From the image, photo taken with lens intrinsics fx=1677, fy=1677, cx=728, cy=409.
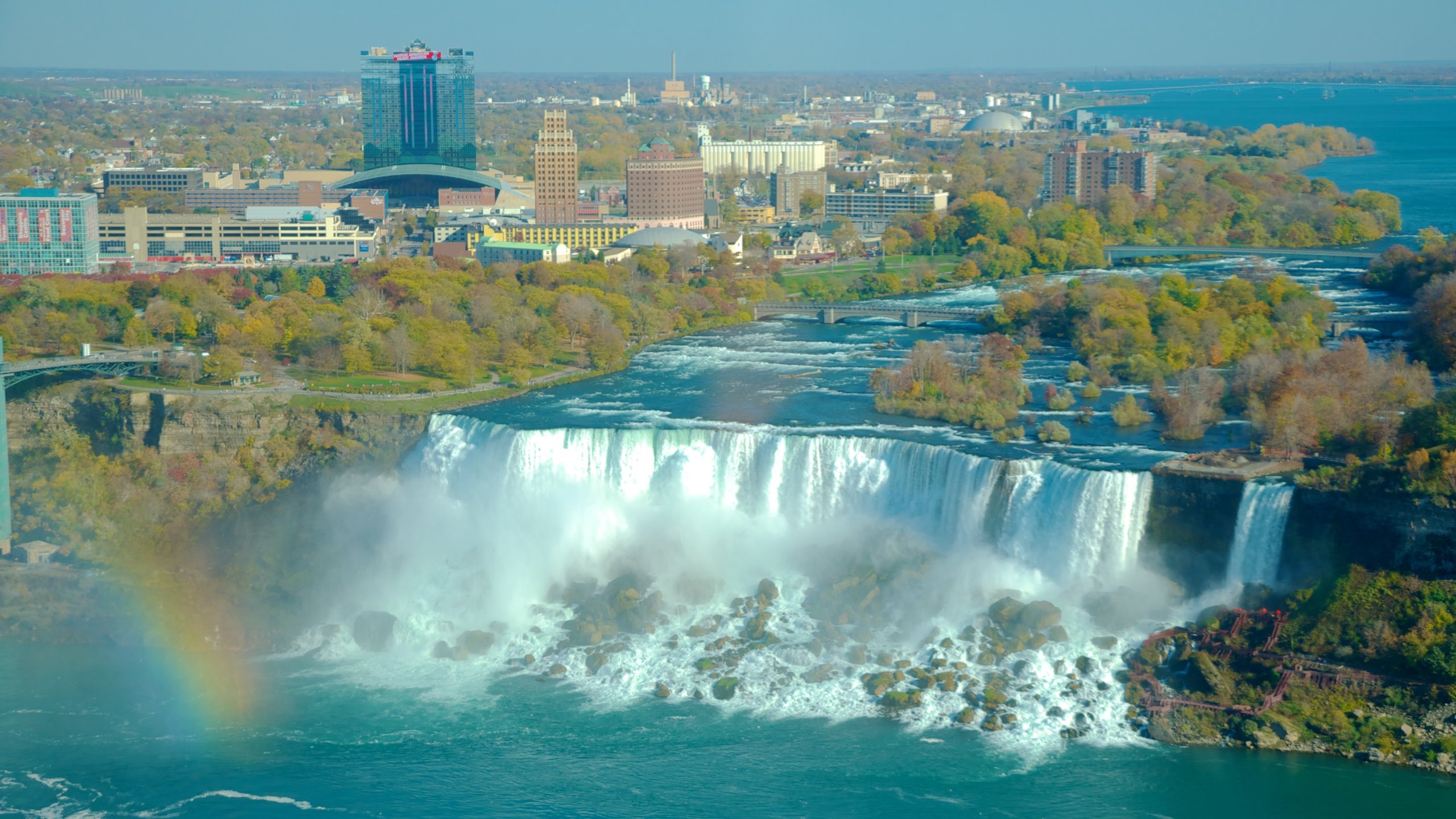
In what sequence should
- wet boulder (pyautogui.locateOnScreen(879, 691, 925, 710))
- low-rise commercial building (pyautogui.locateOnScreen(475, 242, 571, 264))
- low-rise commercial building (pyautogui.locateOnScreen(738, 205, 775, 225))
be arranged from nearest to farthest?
wet boulder (pyautogui.locateOnScreen(879, 691, 925, 710)) → low-rise commercial building (pyautogui.locateOnScreen(475, 242, 571, 264)) → low-rise commercial building (pyautogui.locateOnScreen(738, 205, 775, 225))

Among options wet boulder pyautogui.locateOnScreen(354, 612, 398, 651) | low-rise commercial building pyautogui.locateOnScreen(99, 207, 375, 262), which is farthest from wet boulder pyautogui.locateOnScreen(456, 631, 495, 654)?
low-rise commercial building pyautogui.locateOnScreen(99, 207, 375, 262)

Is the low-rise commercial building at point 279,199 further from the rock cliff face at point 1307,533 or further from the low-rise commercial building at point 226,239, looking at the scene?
the rock cliff face at point 1307,533

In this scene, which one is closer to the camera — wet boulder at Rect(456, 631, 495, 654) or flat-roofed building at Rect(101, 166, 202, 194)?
wet boulder at Rect(456, 631, 495, 654)

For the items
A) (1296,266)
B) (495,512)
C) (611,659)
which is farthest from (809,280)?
(611,659)

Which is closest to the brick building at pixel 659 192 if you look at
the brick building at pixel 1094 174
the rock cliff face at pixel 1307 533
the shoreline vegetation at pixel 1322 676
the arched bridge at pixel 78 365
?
the brick building at pixel 1094 174

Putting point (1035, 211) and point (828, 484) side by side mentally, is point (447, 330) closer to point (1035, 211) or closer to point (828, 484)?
point (828, 484)

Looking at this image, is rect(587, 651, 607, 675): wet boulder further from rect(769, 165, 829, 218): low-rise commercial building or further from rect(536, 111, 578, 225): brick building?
rect(769, 165, 829, 218): low-rise commercial building

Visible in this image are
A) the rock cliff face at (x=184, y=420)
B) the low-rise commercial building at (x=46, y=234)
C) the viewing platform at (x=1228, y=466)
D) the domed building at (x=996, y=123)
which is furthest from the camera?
the domed building at (x=996, y=123)
